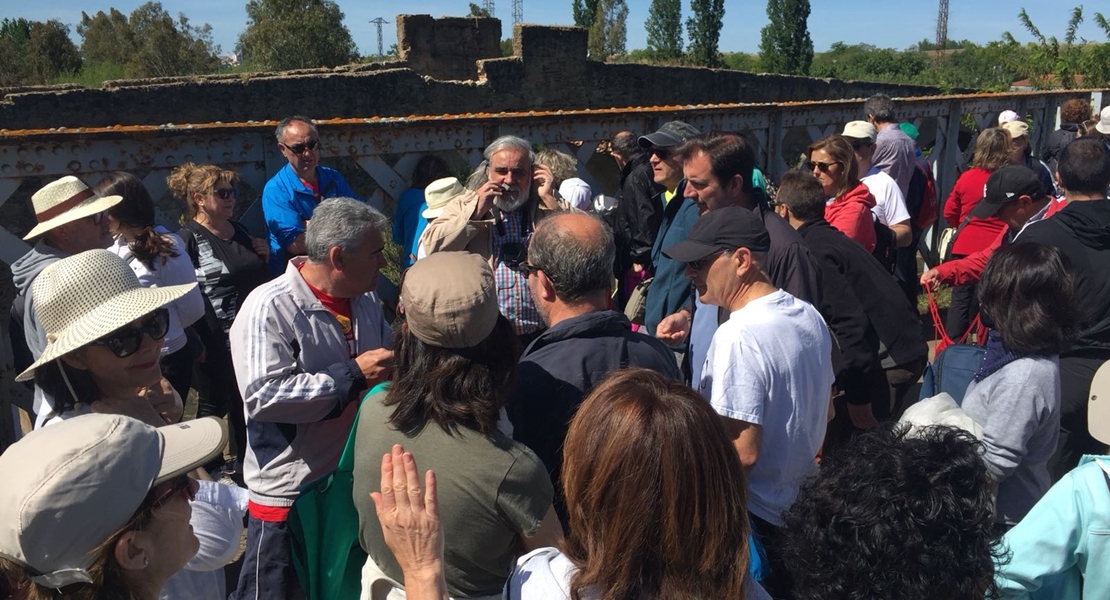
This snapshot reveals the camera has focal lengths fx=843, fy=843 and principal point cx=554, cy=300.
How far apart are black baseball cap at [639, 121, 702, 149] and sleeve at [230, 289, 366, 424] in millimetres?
2618

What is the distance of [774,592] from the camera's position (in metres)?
2.55

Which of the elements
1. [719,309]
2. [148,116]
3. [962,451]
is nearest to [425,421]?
[962,451]

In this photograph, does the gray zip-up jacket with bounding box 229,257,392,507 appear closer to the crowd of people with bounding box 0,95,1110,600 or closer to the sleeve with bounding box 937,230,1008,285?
the crowd of people with bounding box 0,95,1110,600

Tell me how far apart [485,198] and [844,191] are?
6.95 ft

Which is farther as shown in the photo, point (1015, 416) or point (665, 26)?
point (665, 26)

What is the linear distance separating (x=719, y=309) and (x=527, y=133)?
6.62 feet

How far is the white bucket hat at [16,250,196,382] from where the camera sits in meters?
2.29

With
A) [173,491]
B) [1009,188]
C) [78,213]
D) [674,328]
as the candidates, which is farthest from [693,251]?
[1009,188]

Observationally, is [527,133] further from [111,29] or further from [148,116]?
[111,29]

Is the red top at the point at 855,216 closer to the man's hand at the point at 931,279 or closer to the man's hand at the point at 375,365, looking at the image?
the man's hand at the point at 931,279

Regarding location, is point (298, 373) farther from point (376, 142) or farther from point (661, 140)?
point (661, 140)

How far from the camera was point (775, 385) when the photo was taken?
2471 millimetres

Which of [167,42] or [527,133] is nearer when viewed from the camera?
[527,133]

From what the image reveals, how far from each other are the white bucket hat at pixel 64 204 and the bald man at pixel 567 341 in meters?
1.83
